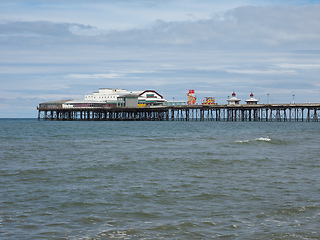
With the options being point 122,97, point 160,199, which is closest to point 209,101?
point 122,97

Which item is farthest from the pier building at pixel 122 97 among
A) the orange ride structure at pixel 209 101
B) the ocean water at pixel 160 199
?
the ocean water at pixel 160 199

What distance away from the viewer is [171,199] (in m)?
12.9

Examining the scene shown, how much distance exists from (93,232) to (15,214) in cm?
274

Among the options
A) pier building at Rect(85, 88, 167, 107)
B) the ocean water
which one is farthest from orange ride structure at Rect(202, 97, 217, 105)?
the ocean water

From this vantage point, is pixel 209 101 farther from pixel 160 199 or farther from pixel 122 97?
pixel 160 199

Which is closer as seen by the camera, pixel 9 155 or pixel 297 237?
pixel 297 237

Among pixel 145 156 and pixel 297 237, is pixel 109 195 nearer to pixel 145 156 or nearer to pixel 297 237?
pixel 297 237

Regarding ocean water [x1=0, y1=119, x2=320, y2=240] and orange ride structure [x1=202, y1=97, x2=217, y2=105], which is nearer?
ocean water [x1=0, y1=119, x2=320, y2=240]

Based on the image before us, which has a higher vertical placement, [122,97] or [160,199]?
[122,97]

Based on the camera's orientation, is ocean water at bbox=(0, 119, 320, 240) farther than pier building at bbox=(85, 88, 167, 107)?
No

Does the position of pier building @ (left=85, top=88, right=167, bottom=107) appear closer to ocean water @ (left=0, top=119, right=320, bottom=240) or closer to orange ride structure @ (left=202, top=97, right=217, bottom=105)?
orange ride structure @ (left=202, top=97, right=217, bottom=105)

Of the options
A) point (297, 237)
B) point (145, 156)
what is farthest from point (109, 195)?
point (145, 156)

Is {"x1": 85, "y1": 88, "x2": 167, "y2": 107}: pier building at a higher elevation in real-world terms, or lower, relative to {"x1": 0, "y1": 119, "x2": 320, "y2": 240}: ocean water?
higher

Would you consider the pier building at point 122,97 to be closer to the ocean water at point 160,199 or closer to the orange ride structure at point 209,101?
the orange ride structure at point 209,101
